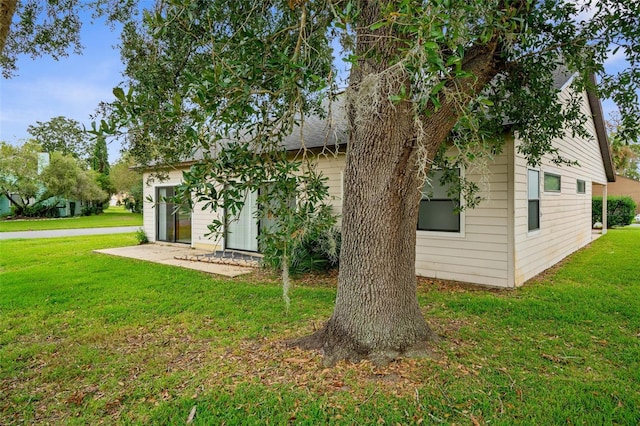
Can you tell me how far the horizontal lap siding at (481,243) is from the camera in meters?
6.11

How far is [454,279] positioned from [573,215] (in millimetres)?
6064

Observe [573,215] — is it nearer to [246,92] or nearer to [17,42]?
[246,92]

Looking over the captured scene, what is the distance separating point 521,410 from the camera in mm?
2578

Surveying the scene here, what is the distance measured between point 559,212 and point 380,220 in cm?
769

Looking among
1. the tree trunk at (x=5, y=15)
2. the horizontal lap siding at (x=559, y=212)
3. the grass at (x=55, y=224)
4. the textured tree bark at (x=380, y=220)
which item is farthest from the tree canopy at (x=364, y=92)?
the grass at (x=55, y=224)

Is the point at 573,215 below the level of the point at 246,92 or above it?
below

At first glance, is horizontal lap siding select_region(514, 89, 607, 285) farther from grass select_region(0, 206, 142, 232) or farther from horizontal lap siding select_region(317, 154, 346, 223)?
grass select_region(0, 206, 142, 232)

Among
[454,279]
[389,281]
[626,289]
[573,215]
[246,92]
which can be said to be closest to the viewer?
[246,92]

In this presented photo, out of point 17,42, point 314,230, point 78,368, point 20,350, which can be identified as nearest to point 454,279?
point 314,230

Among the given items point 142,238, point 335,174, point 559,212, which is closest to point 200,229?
point 142,238

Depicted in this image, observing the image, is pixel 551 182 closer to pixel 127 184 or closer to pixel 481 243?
pixel 481 243

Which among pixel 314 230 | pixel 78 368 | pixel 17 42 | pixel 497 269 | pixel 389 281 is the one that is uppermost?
pixel 17 42

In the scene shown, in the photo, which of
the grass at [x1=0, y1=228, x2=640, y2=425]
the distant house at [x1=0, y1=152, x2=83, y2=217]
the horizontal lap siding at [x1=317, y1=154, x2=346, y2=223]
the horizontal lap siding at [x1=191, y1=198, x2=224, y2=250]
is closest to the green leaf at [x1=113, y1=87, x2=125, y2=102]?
the grass at [x1=0, y1=228, x2=640, y2=425]

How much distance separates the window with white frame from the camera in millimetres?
8031
